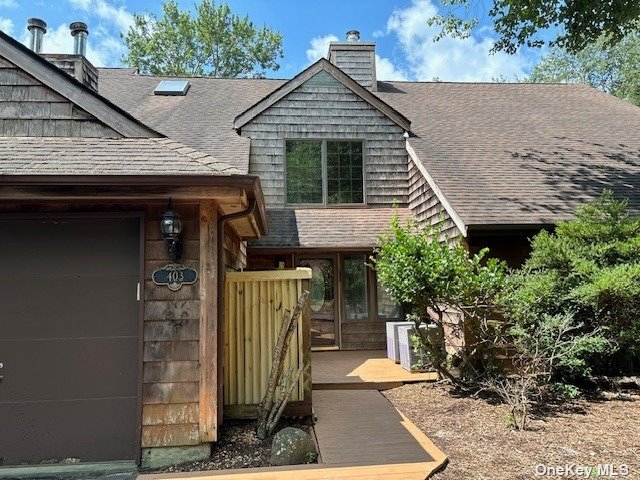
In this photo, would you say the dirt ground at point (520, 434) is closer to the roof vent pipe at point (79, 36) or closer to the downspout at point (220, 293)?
the downspout at point (220, 293)

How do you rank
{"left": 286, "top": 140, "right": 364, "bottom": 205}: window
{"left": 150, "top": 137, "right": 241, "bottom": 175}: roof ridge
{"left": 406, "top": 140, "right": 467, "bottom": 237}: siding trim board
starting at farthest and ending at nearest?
{"left": 286, "top": 140, "right": 364, "bottom": 205}: window, {"left": 406, "top": 140, "right": 467, "bottom": 237}: siding trim board, {"left": 150, "top": 137, "right": 241, "bottom": 175}: roof ridge

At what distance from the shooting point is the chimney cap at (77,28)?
746 cm

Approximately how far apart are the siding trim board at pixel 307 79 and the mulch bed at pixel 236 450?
6881 millimetres

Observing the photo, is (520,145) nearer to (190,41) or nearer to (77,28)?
(77,28)

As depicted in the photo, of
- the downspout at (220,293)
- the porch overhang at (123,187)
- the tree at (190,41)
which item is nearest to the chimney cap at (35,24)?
the porch overhang at (123,187)

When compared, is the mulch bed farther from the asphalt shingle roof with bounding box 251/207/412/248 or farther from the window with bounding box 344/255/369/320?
the window with bounding box 344/255/369/320

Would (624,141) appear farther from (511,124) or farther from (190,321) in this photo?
(190,321)

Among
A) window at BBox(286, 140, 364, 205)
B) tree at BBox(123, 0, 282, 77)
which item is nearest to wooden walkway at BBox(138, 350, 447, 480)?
window at BBox(286, 140, 364, 205)

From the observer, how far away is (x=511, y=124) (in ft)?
34.7

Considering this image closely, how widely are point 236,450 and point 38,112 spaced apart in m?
3.94

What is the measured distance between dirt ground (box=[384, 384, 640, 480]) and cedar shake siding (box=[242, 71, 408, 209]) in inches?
206

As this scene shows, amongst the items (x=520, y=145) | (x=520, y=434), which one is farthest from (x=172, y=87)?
(x=520, y=434)

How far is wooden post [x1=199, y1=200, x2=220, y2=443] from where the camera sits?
3.67m

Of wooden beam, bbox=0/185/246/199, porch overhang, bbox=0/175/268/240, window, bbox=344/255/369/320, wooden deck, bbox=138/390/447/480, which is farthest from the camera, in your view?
window, bbox=344/255/369/320
